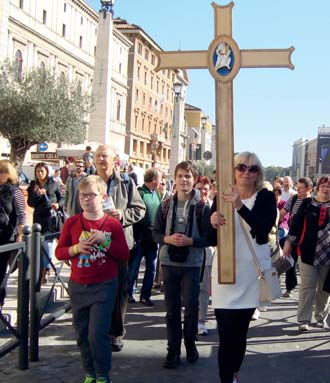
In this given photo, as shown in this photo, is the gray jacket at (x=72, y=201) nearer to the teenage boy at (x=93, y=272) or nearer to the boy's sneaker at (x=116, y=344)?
the teenage boy at (x=93, y=272)

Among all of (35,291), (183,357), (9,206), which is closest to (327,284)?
(183,357)

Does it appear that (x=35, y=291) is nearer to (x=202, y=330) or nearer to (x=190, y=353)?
(x=190, y=353)

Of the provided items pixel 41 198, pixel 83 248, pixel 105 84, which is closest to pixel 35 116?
pixel 105 84

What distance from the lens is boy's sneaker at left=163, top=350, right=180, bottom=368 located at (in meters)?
4.73

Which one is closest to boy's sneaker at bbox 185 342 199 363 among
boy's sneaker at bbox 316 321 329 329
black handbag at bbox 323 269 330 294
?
black handbag at bbox 323 269 330 294

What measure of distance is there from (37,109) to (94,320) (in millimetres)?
27878

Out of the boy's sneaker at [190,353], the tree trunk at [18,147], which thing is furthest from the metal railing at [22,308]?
the tree trunk at [18,147]

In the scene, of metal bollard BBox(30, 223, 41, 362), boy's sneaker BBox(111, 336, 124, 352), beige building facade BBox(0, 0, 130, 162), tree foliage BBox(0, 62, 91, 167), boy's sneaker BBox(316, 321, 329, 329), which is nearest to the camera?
metal bollard BBox(30, 223, 41, 362)

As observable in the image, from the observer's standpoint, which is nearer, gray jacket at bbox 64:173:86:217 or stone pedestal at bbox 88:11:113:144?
gray jacket at bbox 64:173:86:217

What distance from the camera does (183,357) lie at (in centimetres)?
506

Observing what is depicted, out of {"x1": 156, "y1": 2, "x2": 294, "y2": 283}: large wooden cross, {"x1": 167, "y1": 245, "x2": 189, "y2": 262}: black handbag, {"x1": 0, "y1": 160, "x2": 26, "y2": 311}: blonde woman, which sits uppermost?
{"x1": 156, "y1": 2, "x2": 294, "y2": 283}: large wooden cross

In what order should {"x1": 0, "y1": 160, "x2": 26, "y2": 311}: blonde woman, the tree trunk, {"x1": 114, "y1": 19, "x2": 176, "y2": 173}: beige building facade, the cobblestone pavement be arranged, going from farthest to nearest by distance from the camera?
{"x1": 114, "y1": 19, "x2": 176, "y2": 173}: beige building facade, the tree trunk, {"x1": 0, "y1": 160, "x2": 26, "y2": 311}: blonde woman, the cobblestone pavement

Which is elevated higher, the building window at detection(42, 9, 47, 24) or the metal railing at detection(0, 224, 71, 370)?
the building window at detection(42, 9, 47, 24)

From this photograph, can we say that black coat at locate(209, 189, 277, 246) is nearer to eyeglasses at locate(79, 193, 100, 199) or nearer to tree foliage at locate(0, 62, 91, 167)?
eyeglasses at locate(79, 193, 100, 199)
